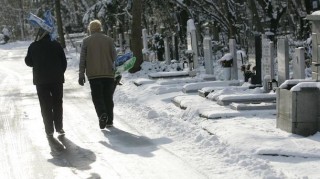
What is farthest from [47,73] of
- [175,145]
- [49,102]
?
[175,145]

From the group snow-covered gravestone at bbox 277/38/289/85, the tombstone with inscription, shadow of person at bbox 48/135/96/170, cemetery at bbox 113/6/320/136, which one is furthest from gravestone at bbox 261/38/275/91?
shadow of person at bbox 48/135/96/170

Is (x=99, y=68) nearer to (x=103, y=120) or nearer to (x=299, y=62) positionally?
(x=103, y=120)

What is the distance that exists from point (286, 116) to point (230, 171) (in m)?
1.68

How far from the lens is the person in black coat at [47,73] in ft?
25.1

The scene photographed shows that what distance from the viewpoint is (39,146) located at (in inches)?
293

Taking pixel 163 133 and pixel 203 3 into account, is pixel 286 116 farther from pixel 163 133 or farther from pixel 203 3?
pixel 203 3

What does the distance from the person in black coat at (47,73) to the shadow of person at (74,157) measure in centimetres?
60

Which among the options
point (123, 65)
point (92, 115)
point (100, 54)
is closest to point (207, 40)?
point (123, 65)

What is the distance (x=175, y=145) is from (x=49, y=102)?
2013mm

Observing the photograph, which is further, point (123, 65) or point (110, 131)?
point (123, 65)

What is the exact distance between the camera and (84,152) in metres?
6.98

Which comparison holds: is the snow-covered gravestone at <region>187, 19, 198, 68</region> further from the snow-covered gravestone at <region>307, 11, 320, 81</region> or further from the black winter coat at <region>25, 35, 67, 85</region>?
the black winter coat at <region>25, 35, 67, 85</region>

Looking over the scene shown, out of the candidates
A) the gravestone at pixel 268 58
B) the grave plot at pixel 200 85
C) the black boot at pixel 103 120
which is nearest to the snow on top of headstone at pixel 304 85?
the black boot at pixel 103 120

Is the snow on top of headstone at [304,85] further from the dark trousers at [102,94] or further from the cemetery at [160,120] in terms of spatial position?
the dark trousers at [102,94]
